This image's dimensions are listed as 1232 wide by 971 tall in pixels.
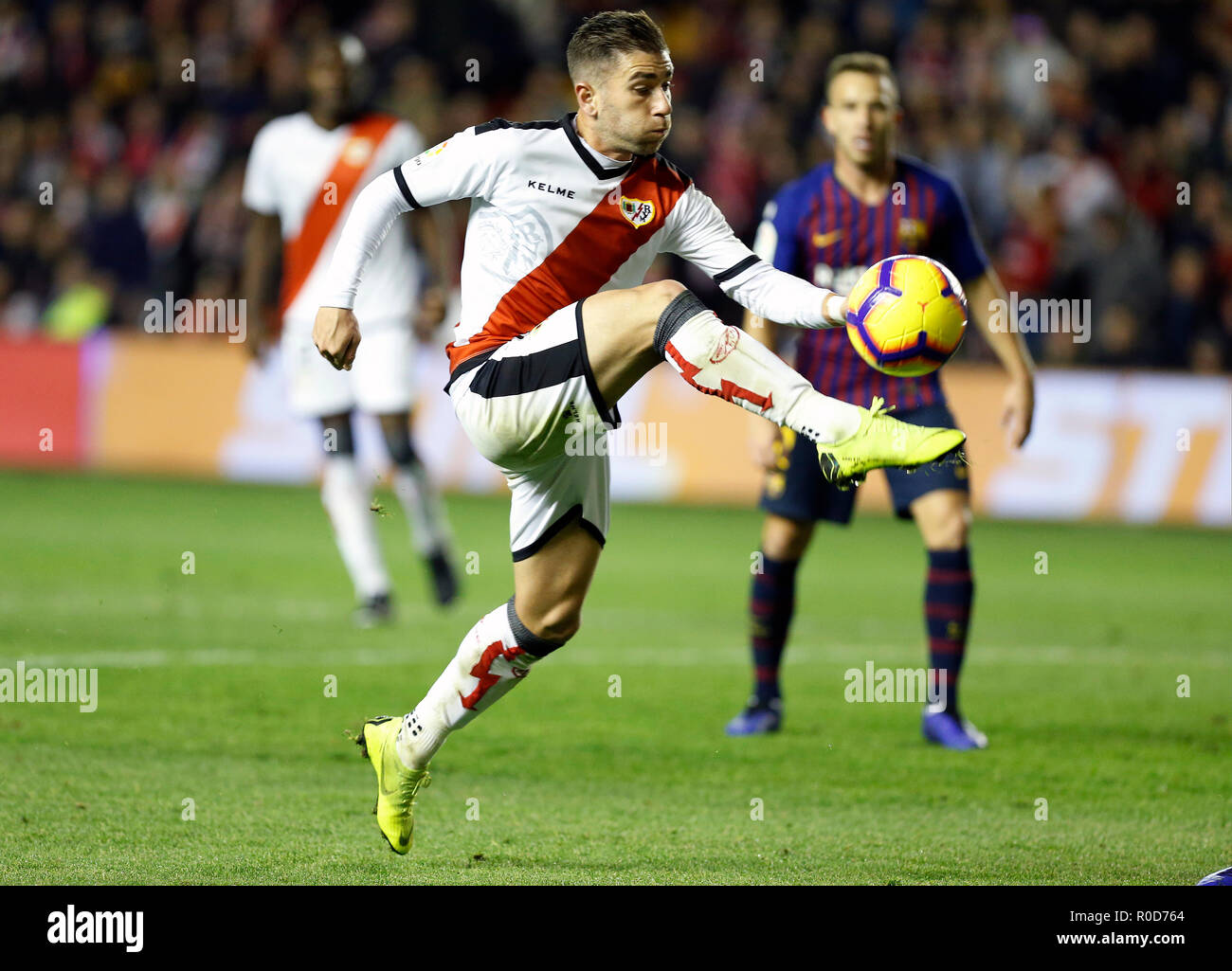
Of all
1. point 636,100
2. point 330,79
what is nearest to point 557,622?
point 636,100

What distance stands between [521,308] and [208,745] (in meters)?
2.28

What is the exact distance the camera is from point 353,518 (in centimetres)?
930

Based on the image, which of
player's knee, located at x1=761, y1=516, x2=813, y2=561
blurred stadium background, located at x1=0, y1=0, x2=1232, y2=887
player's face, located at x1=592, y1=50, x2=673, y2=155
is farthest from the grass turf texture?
player's face, located at x1=592, y1=50, x2=673, y2=155

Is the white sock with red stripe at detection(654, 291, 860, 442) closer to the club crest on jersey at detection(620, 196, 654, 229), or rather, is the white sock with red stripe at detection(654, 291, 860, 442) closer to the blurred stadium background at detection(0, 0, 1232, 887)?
the club crest on jersey at detection(620, 196, 654, 229)

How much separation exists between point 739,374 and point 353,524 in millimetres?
5409

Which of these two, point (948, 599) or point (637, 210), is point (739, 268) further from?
point (948, 599)

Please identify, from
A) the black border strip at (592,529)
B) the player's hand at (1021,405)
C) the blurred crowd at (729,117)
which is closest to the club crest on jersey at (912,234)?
the player's hand at (1021,405)

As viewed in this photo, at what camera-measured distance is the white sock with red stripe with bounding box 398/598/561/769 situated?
4.95 m

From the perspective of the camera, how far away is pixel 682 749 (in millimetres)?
6488

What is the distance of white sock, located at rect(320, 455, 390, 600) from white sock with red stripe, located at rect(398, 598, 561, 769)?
4.23m

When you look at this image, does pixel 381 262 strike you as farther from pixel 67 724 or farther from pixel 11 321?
pixel 11 321

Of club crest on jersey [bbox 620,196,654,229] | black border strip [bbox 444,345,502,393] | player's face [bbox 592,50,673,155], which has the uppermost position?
player's face [bbox 592,50,673,155]

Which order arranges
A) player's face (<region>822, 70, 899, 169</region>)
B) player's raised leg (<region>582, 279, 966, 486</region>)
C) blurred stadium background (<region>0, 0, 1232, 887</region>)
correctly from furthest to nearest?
player's face (<region>822, 70, 899, 169</region>), blurred stadium background (<region>0, 0, 1232, 887</region>), player's raised leg (<region>582, 279, 966, 486</region>)

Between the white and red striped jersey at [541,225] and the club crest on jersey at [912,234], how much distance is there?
6.31ft
